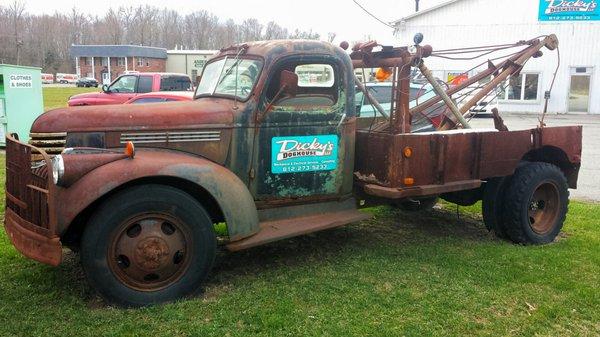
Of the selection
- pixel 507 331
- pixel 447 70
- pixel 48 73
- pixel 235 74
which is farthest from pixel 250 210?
pixel 48 73

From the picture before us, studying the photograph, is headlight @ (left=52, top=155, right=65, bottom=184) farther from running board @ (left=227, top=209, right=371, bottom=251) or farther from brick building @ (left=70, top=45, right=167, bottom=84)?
brick building @ (left=70, top=45, right=167, bottom=84)

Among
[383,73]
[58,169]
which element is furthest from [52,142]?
[383,73]

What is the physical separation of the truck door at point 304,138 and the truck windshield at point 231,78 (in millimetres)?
173

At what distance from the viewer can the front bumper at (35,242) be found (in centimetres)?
395

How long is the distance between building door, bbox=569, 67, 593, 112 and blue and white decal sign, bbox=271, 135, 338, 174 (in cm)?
2597

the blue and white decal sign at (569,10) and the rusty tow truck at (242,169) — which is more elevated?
the blue and white decal sign at (569,10)

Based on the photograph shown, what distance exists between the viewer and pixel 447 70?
29.0 m

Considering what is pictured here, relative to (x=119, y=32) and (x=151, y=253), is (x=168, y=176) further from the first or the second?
(x=119, y=32)

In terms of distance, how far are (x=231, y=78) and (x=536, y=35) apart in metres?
24.8

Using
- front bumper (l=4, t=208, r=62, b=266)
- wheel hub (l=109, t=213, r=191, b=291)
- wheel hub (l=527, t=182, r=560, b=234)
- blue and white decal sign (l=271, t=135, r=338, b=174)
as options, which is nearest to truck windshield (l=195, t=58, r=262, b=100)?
blue and white decal sign (l=271, t=135, r=338, b=174)

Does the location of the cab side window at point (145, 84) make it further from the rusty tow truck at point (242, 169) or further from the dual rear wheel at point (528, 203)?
the dual rear wheel at point (528, 203)

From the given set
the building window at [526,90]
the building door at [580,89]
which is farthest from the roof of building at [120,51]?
the building door at [580,89]

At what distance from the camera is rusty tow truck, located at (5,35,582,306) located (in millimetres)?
4109

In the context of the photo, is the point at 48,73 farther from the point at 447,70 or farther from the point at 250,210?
the point at 250,210
